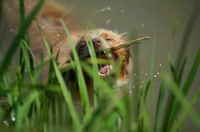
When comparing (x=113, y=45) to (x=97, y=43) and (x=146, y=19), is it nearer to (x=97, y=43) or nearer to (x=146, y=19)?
(x=97, y=43)

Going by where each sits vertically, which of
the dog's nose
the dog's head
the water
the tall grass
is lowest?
the water

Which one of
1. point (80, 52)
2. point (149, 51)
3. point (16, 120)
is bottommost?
point (149, 51)

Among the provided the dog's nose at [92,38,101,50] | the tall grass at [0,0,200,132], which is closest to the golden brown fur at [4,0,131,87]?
the dog's nose at [92,38,101,50]

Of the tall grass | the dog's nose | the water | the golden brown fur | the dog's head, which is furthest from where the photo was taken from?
the water

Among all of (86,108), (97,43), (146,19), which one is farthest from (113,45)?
(86,108)

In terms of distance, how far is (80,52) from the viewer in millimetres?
3695

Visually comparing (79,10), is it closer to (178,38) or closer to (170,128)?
(178,38)

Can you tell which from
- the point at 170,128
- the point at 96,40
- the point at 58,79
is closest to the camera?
the point at 170,128

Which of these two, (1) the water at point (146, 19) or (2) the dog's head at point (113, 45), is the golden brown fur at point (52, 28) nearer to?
(2) the dog's head at point (113, 45)

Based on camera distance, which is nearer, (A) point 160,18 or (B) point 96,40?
(B) point 96,40

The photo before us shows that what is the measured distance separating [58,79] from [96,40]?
1.49 meters

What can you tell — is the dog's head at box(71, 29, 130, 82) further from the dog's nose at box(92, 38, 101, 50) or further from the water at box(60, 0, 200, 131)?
the water at box(60, 0, 200, 131)

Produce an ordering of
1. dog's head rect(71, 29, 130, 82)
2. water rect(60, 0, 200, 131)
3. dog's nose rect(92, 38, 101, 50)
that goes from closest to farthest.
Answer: dog's nose rect(92, 38, 101, 50) → dog's head rect(71, 29, 130, 82) → water rect(60, 0, 200, 131)

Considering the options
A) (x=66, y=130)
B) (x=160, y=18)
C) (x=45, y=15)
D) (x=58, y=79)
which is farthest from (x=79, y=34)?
(x=66, y=130)
